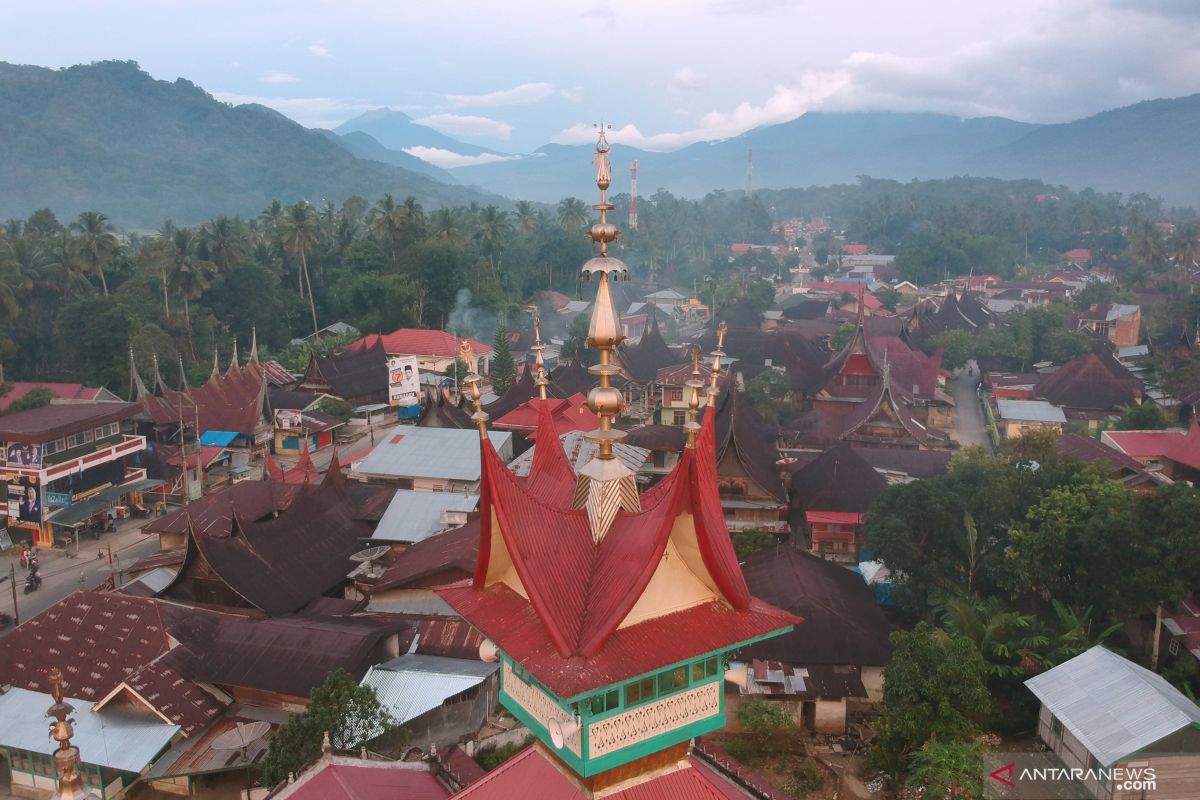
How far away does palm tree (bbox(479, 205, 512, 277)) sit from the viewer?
3337 inches

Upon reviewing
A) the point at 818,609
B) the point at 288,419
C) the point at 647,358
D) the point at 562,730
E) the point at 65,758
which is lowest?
the point at 288,419

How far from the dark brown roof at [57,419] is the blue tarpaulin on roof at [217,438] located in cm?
600

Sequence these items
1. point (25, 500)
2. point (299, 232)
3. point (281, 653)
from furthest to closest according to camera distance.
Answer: point (299, 232) → point (25, 500) → point (281, 653)

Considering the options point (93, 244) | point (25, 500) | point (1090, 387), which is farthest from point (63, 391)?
point (1090, 387)

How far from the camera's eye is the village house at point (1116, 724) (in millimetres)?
14414

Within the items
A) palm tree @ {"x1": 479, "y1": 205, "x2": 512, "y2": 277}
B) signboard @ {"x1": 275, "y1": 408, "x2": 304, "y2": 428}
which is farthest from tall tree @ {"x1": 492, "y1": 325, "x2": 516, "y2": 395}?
palm tree @ {"x1": 479, "y1": 205, "x2": 512, "y2": 277}

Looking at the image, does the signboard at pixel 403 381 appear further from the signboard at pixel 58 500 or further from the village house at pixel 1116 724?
the village house at pixel 1116 724

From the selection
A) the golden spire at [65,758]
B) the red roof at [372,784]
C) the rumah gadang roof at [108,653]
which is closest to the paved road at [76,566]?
the rumah gadang roof at [108,653]

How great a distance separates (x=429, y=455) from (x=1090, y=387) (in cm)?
3279

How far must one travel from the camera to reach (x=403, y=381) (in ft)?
170

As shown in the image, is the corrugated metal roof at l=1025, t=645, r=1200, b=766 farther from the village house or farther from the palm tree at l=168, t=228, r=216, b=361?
the palm tree at l=168, t=228, r=216, b=361

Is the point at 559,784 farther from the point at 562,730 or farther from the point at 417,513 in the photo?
the point at 417,513

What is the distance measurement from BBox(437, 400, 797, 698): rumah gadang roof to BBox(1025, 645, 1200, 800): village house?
1035cm

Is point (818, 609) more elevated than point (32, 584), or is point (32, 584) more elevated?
point (818, 609)
